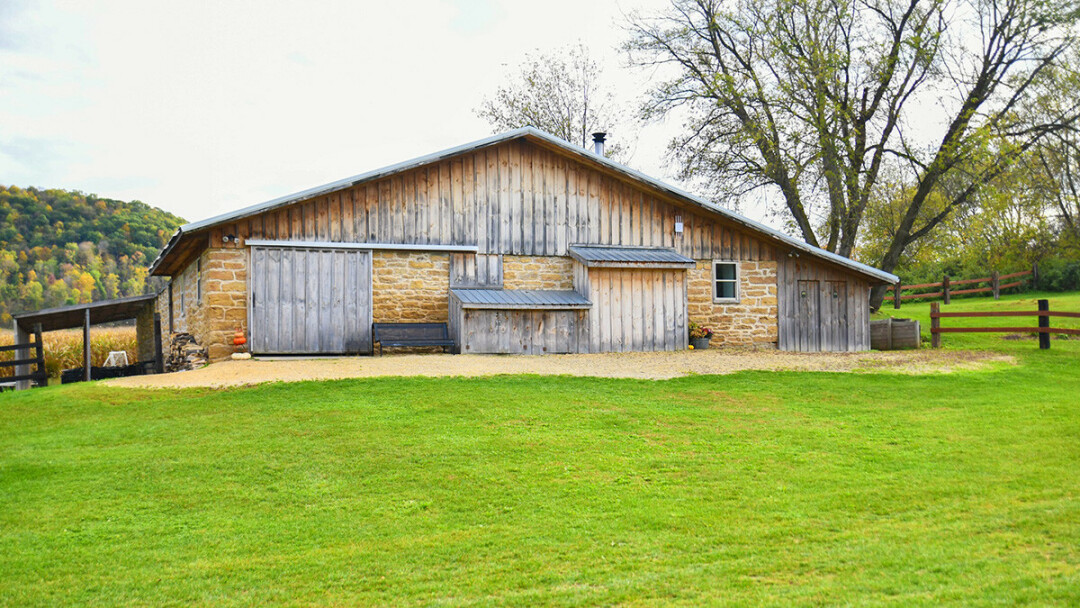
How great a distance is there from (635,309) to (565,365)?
3919mm

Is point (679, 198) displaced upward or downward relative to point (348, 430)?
upward

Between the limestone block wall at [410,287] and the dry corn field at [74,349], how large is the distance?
37.0ft

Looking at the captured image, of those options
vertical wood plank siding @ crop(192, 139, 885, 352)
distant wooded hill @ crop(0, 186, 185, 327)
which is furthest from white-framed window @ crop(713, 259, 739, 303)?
distant wooded hill @ crop(0, 186, 185, 327)

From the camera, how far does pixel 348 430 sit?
9148mm

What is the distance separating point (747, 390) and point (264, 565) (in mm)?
9163

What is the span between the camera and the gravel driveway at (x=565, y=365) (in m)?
13.4

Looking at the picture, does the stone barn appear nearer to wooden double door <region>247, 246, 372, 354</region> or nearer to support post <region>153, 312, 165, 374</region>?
wooden double door <region>247, 246, 372, 354</region>

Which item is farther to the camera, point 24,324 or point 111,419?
point 24,324

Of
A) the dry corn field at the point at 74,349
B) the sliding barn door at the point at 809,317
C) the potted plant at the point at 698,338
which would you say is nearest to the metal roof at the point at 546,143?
the sliding barn door at the point at 809,317

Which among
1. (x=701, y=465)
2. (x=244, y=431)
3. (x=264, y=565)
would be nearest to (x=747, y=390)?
(x=701, y=465)

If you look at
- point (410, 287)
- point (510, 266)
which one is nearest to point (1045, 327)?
point (510, 266)

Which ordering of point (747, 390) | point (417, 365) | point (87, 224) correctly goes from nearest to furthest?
point (747, 390)
point (417, 365)
point (87, 224)

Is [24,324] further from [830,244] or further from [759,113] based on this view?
[830,244]

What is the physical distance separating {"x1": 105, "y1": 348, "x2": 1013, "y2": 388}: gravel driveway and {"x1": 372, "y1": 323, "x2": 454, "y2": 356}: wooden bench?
325 millimetres
